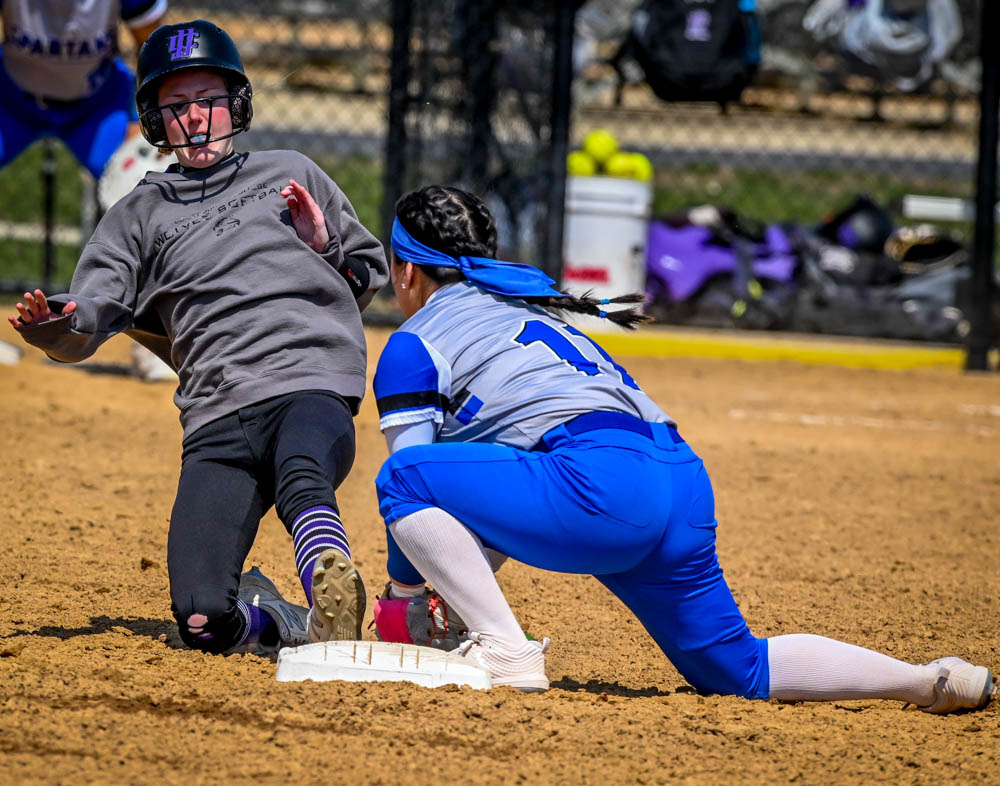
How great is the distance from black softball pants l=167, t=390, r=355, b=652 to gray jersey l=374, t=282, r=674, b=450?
311 millimetres

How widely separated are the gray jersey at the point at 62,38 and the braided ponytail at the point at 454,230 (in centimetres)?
362

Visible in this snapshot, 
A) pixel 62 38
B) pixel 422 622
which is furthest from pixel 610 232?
pixel 422 622

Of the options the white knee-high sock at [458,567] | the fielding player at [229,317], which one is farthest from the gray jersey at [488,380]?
the fielding player at [229,317]

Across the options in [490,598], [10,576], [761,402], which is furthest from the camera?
[761,402]

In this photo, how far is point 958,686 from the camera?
2.98 m

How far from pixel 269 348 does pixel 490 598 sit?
33.9 inches

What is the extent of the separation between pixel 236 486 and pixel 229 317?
41cm

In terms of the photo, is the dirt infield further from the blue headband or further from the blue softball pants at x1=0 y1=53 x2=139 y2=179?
the blue softball pants at x1=0 y1=53 x2=139 y2=179

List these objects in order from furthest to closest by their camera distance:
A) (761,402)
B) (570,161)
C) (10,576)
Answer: (570,161) < (761,402) < (10,576)

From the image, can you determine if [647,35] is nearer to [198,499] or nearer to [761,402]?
[761,402]

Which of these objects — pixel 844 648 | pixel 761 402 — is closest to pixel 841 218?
pixel 761 402

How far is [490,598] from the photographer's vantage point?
2850mm

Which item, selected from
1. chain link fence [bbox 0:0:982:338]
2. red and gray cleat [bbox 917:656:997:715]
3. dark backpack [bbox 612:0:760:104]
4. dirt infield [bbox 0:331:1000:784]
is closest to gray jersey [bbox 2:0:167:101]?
dirt infield [bbox 0:331:1000:784]

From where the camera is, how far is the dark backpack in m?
9.48
